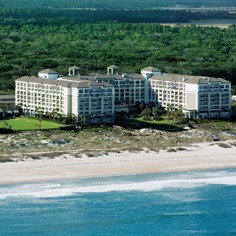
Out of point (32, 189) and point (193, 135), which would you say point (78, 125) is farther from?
point (32, 189)

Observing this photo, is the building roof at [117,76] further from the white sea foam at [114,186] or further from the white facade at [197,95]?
the white sea foam at [114,186]

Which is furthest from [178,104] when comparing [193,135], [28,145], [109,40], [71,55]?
[109,40]

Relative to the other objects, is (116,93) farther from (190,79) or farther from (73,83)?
(73,83)

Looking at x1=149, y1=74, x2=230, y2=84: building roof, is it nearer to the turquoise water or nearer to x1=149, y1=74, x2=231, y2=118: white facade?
x1=149, y1=74, x2=231, y2=118: white facade

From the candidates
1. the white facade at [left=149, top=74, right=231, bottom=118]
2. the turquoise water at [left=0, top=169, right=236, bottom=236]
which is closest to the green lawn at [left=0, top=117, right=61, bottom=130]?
the white facade at [left=149, top=74, right=231, bottom=118]

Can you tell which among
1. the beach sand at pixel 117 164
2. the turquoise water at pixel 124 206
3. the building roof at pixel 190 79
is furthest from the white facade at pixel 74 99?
the turquoise water at pixel 124 206
